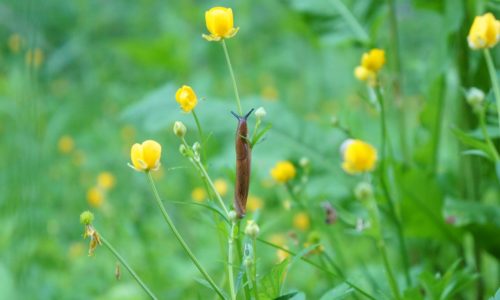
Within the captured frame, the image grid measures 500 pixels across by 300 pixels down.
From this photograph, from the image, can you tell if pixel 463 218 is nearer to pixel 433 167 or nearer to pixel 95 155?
pixel 433 167

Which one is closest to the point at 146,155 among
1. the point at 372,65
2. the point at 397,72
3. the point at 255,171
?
the point at 372,65

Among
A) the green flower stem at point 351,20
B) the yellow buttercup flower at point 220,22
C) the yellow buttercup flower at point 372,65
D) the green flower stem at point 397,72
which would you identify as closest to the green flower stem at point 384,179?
the yellow buttercup flower at point 372,65

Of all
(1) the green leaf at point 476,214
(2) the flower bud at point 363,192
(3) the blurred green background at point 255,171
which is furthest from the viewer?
(3) the blurred green background at point 255,171

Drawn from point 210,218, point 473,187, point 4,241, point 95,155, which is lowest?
point 95,155

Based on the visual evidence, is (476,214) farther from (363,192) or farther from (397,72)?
(363,192)

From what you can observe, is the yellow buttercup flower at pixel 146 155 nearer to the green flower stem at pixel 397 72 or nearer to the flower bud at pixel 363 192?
the flower bud at pixel 363 192

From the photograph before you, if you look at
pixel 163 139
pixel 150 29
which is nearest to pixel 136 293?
pixel 163 139

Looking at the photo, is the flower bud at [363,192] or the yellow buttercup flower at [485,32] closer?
the flower bud at [363,192]
